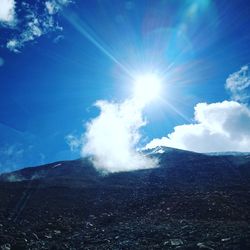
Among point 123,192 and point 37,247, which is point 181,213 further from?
point 123,192

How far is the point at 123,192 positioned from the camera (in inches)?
1703

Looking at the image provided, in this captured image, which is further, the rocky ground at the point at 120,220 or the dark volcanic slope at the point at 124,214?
the dark volcanic slope at the point at 124,214

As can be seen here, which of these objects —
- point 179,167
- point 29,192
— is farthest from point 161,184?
point 29,192

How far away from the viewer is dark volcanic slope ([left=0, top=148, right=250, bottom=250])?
709 inches

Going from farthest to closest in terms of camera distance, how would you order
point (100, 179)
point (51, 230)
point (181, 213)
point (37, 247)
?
point (100, 179) → point (181, 213) → point (51, 230) → point (37, 247)

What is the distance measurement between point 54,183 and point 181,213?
28354 mm

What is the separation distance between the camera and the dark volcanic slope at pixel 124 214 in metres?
18.0

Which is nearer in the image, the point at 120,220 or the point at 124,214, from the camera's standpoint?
the point at 120,220

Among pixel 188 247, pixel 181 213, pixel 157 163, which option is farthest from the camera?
pixel 157 163

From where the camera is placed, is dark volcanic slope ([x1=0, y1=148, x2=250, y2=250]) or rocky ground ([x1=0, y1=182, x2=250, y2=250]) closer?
rocky ground ([x1=0, y1=182, x2=250, y2=250])

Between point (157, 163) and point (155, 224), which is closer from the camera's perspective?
point (155, 224)

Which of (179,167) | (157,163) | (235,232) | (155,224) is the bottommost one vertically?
(235,232)

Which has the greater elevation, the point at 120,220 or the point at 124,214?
the point at 124,214

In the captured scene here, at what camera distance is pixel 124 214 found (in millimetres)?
29453
